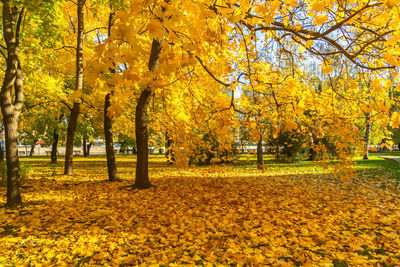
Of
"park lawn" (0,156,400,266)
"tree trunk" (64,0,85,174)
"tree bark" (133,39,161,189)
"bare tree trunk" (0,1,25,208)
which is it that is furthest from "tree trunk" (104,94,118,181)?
"bare tree trunk" (0,1,25,208)

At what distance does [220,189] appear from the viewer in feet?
27.4

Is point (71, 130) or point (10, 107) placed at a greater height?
point (10, 107)

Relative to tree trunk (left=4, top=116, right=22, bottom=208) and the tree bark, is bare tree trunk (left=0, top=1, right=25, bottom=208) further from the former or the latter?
the tree bark

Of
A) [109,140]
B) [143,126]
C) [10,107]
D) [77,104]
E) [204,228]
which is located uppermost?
[77,104]

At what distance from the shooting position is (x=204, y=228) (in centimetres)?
465

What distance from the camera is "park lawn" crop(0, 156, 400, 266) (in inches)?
137

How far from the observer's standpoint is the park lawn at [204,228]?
11.4 ft

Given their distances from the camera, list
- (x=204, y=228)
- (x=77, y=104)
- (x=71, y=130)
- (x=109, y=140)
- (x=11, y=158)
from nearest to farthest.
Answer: (x=204, y=228) → (x=11, y=158) → (x=109, y=140) → (x=71, y=130) → (x=77, y=104)

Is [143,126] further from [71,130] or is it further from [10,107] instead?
[71,130]

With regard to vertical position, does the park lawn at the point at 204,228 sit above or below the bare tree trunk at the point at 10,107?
below

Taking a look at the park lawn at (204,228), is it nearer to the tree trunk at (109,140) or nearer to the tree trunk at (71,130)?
the tree trunk at (109,140)

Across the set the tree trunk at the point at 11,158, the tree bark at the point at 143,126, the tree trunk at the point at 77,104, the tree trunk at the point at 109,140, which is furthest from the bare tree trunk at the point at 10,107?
the tree trunk at the point at 77,104

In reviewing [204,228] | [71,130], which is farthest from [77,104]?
[204,228]

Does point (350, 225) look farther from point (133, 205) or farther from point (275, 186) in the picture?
point (133, 205)
